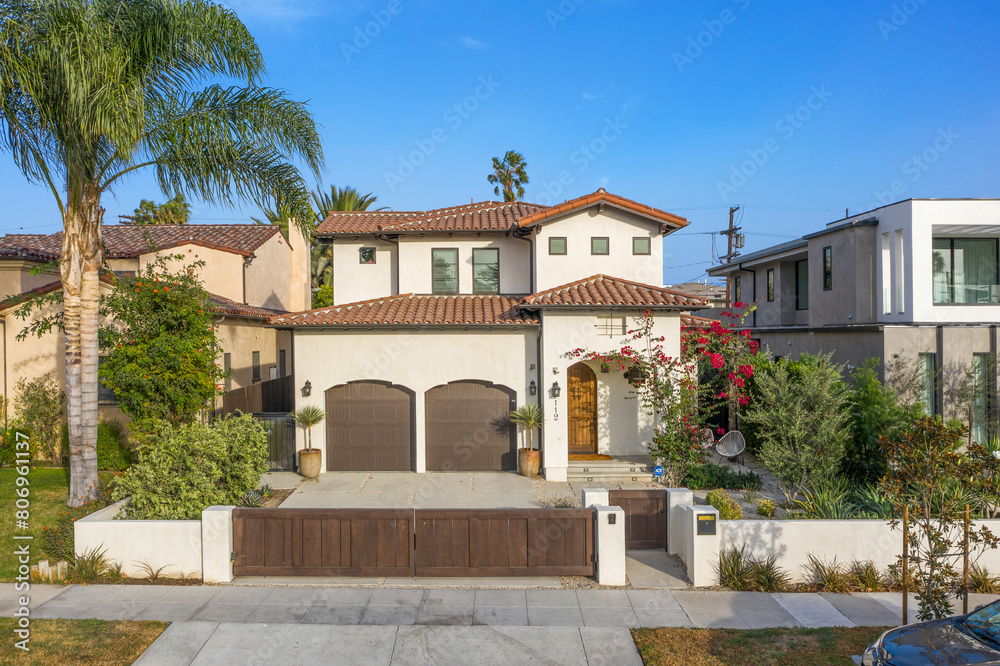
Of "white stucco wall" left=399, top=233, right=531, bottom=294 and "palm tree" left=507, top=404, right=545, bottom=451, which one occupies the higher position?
"white stucco wall" left=399, top=233, right=531, bottom=294

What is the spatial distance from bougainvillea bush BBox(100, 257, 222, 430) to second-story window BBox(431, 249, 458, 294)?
6.85 metres

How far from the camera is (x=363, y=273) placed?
1970cm

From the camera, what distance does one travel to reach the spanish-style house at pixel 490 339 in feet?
53.6

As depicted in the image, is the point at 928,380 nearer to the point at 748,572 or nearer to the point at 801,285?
the point at 801,285

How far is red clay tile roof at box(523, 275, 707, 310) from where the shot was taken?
15906 millimetres

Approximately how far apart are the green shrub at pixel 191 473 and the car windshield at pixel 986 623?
1078 centimetres

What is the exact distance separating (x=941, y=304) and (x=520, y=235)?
1222 cm

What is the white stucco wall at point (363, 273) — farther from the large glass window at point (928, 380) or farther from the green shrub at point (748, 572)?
the large glass window at point (928, 380)

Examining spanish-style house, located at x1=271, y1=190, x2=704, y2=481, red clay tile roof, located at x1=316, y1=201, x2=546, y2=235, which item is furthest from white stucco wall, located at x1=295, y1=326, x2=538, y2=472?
red clay tile roof, located at x1=316, y1=201, x2=546, y2=235

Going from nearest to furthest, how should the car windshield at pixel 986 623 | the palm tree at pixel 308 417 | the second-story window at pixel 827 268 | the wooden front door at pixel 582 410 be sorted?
the car windshield at pixel 986 623
the palm tree at pixel 308 417
the wooden front door at pixel 582 410
the second-story window at pixel 827 268

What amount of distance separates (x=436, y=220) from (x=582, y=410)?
7267 millimetres

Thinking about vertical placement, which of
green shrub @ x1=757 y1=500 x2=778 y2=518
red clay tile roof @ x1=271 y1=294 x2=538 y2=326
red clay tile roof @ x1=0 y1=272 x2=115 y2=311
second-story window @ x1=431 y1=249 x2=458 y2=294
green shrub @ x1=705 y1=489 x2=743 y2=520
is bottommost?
green shrub @ x1=757 y1=500 x2=778 y2=518

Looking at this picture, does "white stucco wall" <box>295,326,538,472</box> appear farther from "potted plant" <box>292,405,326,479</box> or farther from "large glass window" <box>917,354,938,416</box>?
"large glass window" <box>917,354,938,416</box>

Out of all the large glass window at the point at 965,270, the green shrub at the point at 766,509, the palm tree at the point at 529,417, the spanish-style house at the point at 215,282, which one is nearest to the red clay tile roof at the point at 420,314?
the palm tree at the point at 529,417
